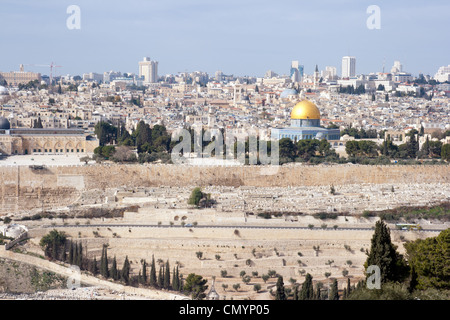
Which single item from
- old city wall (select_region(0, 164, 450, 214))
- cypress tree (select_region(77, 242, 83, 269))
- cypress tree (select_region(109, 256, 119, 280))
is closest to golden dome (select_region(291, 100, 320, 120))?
old city wall (select_region(0, 164, 450, 214))

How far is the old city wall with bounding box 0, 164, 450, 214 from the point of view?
24547 millimetres

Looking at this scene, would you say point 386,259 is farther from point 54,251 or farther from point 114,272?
point 54,251

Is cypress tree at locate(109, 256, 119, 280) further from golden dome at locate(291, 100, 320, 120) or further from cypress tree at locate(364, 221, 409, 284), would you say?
golden dome at locate(291, 100, 320, 120)

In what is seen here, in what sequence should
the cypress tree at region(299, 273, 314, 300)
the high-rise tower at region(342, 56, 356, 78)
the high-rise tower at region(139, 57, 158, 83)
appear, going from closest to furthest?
the cypress tree at region(299, 273, 314, 300) → the high-rise tower at region(342, 56, 356, 78) → the high-rise tower at region(139, 57, 158, 83)

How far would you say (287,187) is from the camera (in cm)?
2591

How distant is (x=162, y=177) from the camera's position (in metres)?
25.9

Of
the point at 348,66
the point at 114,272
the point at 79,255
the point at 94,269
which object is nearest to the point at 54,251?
the point at 79,255

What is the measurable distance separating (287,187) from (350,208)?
4.41 metres

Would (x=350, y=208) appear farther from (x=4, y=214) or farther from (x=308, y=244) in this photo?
(x=4, y=214)

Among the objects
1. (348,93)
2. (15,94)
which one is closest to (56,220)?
(15,94)

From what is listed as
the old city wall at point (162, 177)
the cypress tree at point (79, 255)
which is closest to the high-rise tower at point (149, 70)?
the old city wall at point (162, 177)

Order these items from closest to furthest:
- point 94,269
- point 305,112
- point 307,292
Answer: point 307,292
point 94,269
point 305,112

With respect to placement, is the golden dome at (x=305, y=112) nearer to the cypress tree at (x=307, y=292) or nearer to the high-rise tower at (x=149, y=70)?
the cypress tree at (x=307, y=292)

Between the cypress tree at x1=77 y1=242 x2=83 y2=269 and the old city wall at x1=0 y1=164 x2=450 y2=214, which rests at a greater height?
the old city wall at x1=0 y1=164 x2=450 y2=214
